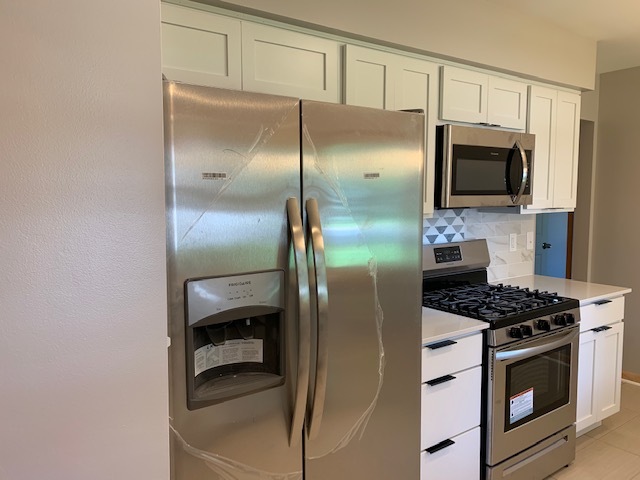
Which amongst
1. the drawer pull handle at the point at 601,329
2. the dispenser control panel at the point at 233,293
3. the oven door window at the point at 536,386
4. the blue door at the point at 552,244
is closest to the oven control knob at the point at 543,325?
the oven door window at the point at 536,386

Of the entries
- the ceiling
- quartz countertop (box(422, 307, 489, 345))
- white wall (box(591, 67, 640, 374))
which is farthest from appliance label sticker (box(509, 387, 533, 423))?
white wall (box(591, 67, 640, 374))

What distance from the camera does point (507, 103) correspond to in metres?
2.81

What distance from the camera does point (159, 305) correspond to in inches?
38.4

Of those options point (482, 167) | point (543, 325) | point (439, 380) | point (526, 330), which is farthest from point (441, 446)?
point (482, 167)

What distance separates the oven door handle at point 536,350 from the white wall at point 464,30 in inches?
58.9

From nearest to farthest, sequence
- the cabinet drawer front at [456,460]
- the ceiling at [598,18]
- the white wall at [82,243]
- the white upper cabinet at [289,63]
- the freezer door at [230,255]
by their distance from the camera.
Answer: the white wall at [82,243] < the freezer door at [230,255] < the white upper cabinet at [289,63] < the cabinet drawer front at [456,460] < the ceiling at [598,18]

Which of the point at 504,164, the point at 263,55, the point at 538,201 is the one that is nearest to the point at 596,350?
the point at 538,201

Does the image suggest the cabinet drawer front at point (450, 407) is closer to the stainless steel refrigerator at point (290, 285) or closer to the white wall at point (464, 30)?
the stainless steel refrigerator at point (290, 285)

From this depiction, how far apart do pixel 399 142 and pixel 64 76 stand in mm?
1130

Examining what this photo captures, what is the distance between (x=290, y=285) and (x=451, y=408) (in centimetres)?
111

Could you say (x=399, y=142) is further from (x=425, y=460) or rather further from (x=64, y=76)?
(x=425, y=460)

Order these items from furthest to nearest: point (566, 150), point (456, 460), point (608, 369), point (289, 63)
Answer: point (566, 150), point (608, 369), point (456, 460), point (289, 63)

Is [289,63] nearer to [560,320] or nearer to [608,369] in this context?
[560,320]

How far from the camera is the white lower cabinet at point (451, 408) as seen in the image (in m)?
2.02
